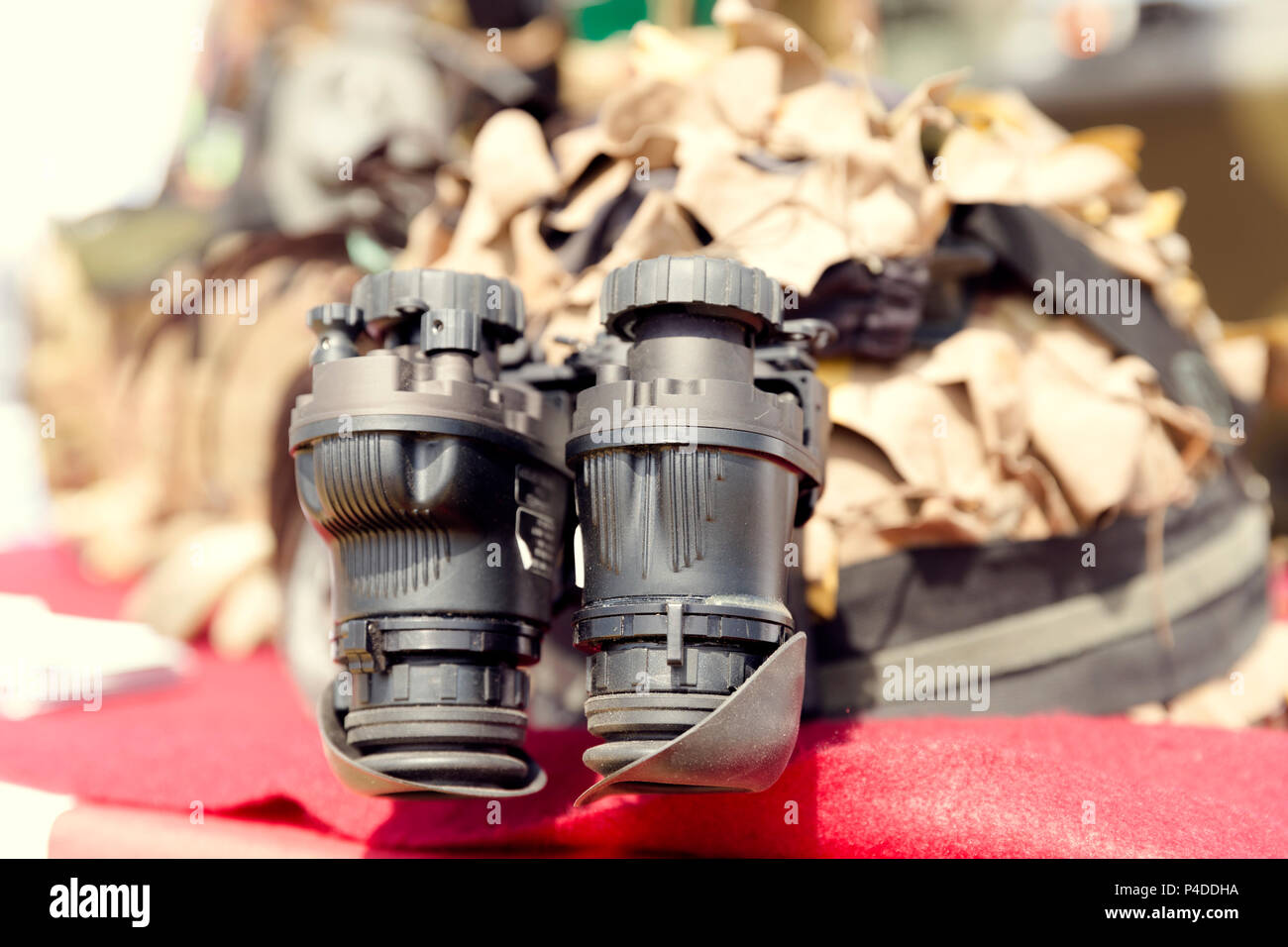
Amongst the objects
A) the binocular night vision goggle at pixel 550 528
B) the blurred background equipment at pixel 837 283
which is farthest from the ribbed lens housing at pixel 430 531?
the blurred background equipment at pixel 837 283

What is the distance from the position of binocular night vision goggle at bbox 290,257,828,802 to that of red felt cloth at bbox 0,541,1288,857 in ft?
0.16

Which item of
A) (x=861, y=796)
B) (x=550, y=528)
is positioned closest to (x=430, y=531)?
(x=550, y=528)

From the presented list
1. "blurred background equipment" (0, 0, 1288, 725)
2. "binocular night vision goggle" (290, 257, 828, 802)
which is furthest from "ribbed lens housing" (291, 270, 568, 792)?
"blurred background equipment" (0, 0, 1288, 725)

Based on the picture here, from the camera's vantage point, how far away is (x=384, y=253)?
0.93 meters

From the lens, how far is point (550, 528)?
47cm

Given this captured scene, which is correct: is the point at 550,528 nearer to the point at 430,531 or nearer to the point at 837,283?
the point at 430,531

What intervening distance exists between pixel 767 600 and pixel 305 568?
17.4 inches

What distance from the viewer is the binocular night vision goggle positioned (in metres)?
0.39

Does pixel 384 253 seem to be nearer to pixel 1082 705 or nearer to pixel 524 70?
pixel 524 70

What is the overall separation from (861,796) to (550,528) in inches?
6.1

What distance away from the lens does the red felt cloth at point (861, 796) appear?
44 cm

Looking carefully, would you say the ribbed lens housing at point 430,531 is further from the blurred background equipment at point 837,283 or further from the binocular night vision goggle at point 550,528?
the blurred background equipment at point 837,283
